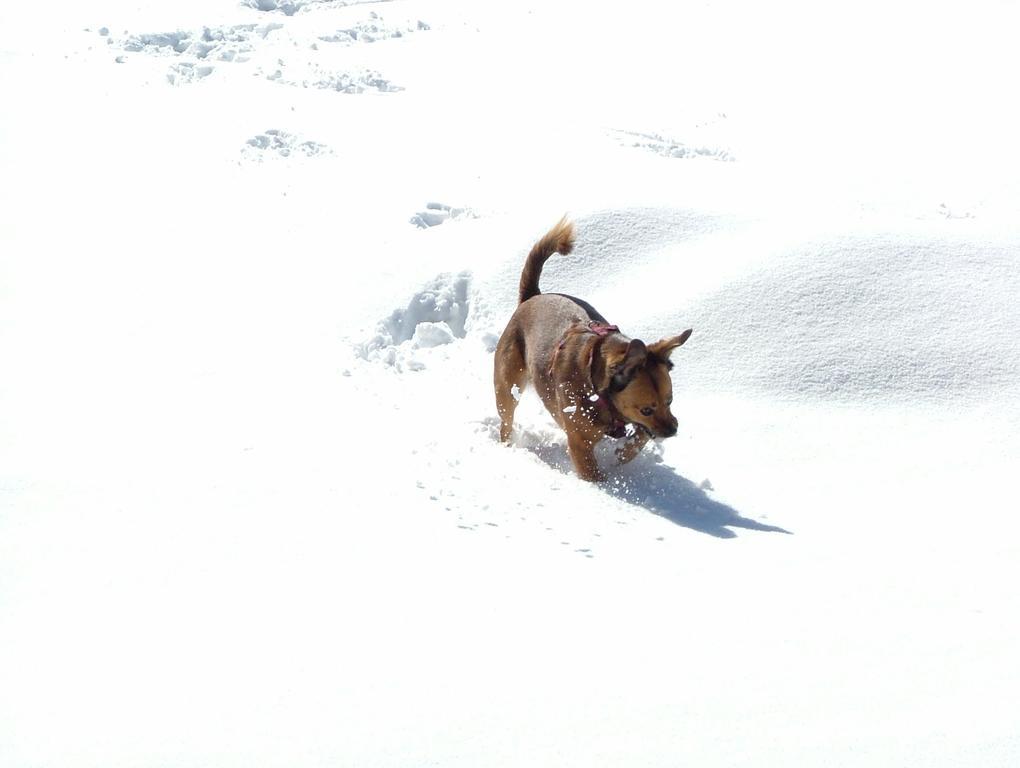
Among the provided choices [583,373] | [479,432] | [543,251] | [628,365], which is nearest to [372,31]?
[543,251]

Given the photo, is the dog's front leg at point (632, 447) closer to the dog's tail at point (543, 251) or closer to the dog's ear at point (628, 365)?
the dog's ear at point (628, 365)

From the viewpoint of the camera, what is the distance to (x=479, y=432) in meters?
5.50

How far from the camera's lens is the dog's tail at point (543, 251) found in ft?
18.7

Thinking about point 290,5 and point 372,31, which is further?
point 290,5

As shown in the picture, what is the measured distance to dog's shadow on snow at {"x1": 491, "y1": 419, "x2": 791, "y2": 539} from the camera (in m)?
4.55

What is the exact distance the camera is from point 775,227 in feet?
23.1

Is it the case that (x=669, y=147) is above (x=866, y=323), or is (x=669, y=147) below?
below

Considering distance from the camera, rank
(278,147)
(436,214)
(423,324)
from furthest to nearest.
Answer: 1. (278,147)
2. (436,214)
3. (423,324)

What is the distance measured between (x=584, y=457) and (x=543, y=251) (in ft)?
4.50

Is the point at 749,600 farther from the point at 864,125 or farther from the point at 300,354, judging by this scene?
the point at 864,125

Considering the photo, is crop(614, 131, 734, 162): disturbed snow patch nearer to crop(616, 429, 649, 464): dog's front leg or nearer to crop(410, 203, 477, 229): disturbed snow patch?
crop(410, 203, 477, 229): disturbed snow patch

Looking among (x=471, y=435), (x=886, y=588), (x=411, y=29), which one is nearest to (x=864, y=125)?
(x=411, y=29)

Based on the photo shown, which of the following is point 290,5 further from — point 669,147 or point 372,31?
point 669,147

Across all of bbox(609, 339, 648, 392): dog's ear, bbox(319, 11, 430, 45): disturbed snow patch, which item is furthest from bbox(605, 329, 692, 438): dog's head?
bbox(319, 11, 430, 45): disturbed snow patch
